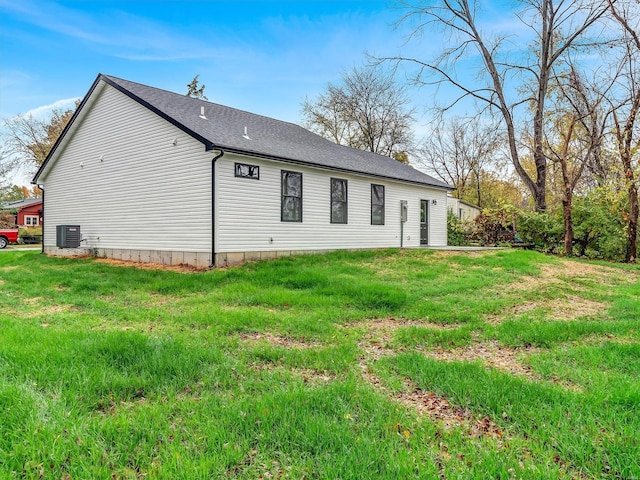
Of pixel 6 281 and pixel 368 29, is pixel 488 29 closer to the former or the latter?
pixel 368 29

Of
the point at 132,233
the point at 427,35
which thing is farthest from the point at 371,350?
the point at 427,35

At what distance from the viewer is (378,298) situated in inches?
258

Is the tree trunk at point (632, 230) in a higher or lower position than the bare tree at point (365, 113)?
lower

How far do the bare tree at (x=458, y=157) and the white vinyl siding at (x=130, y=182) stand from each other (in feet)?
79.5

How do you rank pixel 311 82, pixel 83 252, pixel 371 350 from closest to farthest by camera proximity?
pixel 371 350, pixel 83 252, pixel 311 82

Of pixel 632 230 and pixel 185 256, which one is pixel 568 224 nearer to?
pixel 632 230

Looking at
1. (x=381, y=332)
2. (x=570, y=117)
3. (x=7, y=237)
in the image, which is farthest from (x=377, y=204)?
(x=7, y=237)

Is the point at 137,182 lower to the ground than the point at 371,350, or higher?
higher

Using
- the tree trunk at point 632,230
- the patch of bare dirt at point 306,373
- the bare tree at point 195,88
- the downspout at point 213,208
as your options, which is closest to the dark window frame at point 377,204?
the downspout at point 213,208

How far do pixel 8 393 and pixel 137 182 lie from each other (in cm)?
1020

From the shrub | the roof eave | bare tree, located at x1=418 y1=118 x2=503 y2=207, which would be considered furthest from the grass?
bare tree, located at x1=418 y1=118 x2=503 y2=207

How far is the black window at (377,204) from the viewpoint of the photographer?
576 inches

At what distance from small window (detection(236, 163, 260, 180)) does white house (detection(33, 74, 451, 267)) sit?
3 cm

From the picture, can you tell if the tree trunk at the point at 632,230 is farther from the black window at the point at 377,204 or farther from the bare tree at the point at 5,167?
the bare tree at the point at 5,167
